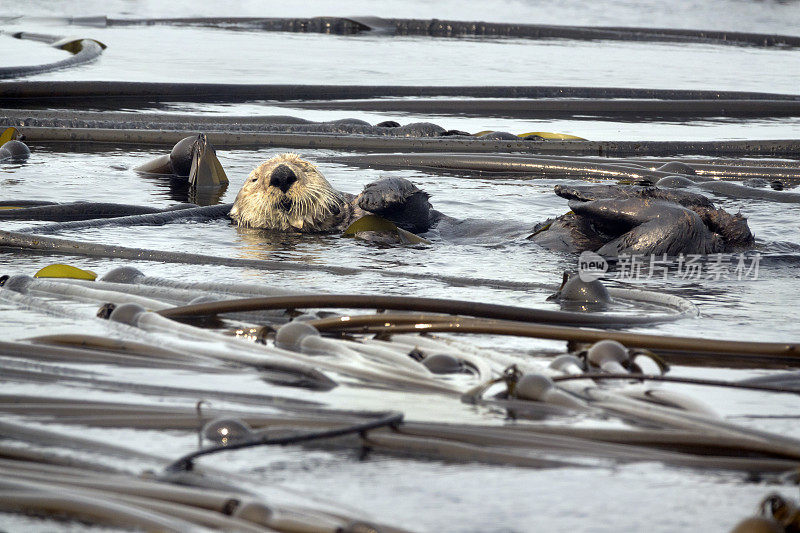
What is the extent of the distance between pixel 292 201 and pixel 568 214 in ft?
4.92

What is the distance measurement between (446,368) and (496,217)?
335 centimetres

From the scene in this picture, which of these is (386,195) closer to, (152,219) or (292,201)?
(292,201)

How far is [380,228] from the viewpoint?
5.34m

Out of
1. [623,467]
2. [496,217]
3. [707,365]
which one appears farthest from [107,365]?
[496,217]

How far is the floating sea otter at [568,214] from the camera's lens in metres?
4.62

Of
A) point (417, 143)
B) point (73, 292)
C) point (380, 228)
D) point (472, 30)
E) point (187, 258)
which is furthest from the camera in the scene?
point (472, 30)

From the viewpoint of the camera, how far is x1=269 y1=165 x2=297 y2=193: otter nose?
17.7ft

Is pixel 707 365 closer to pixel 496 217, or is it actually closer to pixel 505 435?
pixel 505 435

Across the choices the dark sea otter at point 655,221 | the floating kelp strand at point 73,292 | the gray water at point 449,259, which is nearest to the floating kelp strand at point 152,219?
the gray water at point 449,259

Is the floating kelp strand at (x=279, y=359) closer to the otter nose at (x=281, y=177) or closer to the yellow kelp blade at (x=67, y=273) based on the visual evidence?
the yellow kelp blade at (x=67, y=273)

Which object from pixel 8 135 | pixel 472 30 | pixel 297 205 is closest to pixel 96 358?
pixel 297 205

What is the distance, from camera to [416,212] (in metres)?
5.33

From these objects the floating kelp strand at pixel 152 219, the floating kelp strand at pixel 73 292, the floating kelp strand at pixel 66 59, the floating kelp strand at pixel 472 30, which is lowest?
the floating kelp strand at pixel 152 219

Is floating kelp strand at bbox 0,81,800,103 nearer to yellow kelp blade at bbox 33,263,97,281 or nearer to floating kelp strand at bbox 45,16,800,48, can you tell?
yellow kelp blade at bbox 33,263,97,281
